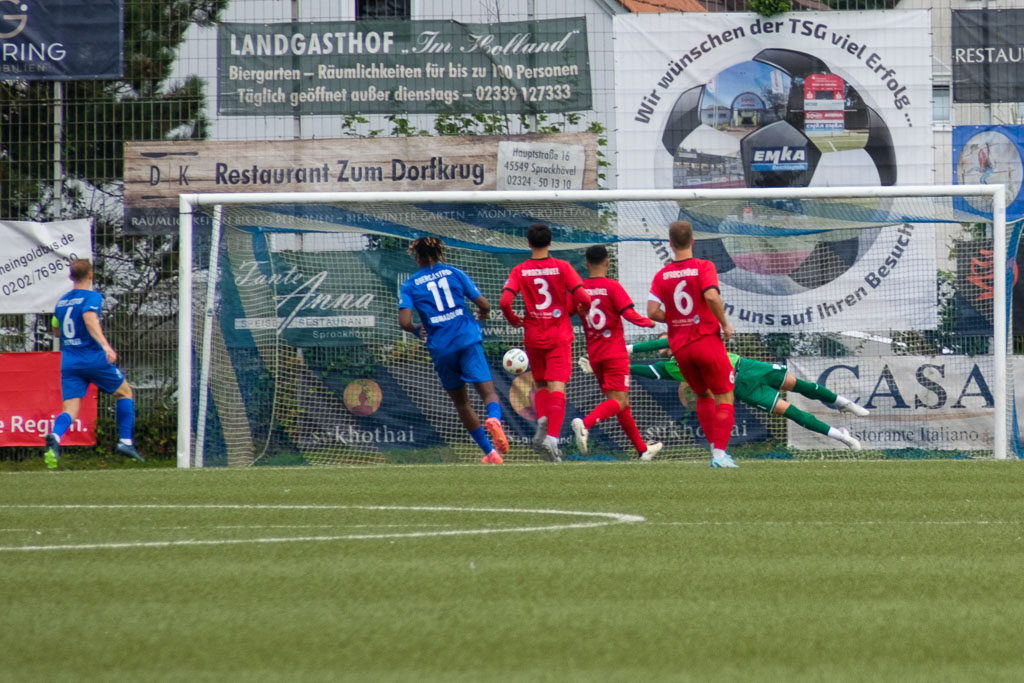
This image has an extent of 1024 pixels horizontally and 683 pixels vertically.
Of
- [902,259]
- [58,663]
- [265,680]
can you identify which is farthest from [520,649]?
[902,259]

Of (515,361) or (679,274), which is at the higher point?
(679,274)

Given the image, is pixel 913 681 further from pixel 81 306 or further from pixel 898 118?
pixel 898 118

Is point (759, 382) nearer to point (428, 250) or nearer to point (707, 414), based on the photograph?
point (707, 414)

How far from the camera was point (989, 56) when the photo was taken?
46.4 ft

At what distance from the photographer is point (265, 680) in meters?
2.69

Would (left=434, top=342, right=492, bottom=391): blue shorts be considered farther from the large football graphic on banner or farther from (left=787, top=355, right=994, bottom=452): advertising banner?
the large football graphic on banner

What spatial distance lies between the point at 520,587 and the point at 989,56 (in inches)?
475

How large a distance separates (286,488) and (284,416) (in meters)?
4.34

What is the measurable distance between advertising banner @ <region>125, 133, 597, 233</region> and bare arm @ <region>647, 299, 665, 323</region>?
14.6 ft

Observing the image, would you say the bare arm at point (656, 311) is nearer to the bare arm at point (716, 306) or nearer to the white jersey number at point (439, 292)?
the bare arm at point (716, 306)

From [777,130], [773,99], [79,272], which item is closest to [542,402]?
[79,272]

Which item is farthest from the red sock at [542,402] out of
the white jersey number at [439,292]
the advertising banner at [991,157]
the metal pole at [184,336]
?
the advertising banner at [991,157]

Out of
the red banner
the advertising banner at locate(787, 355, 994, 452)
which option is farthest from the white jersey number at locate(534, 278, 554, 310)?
the red banner

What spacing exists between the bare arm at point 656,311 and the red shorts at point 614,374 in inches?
53.4
